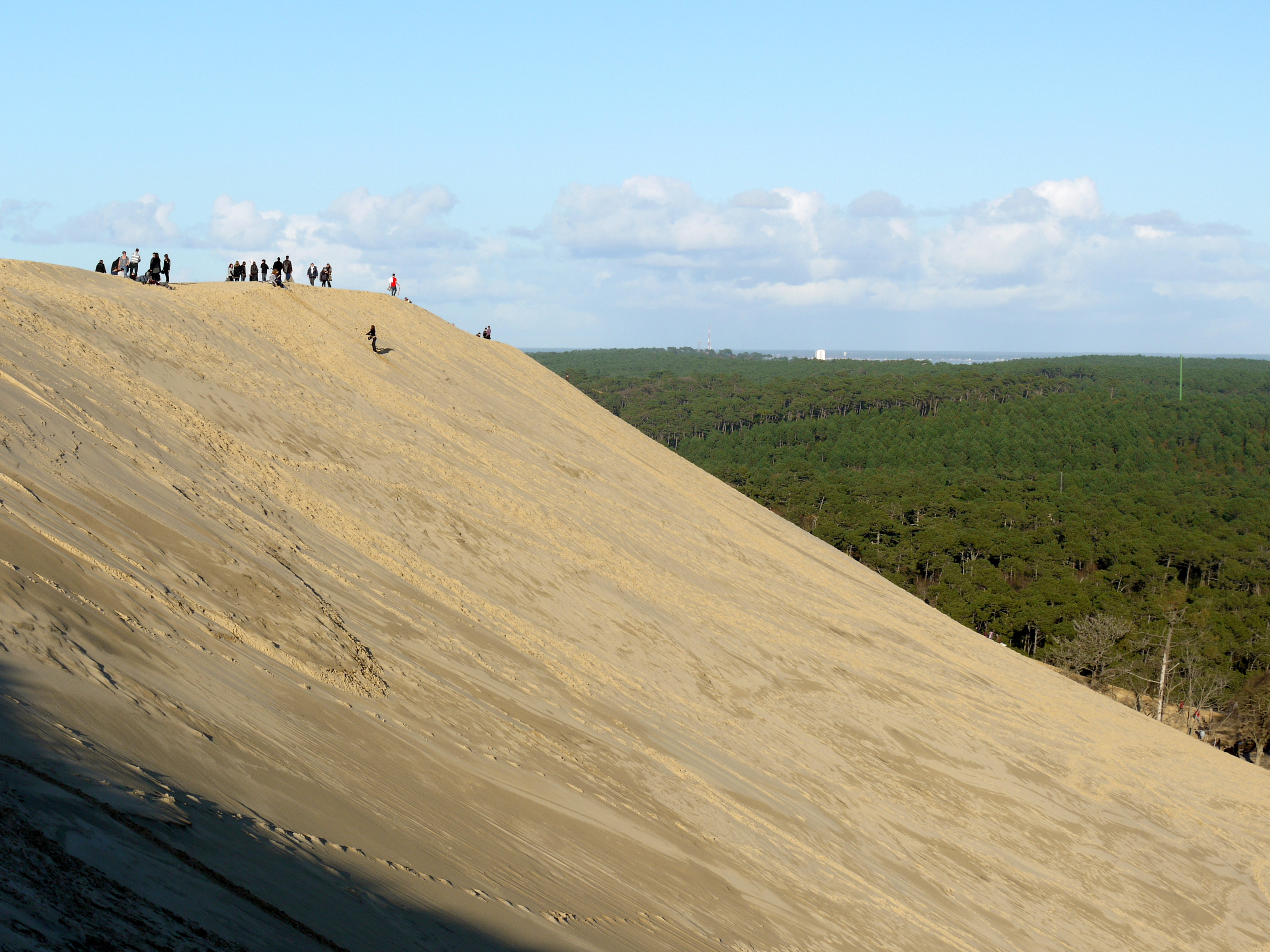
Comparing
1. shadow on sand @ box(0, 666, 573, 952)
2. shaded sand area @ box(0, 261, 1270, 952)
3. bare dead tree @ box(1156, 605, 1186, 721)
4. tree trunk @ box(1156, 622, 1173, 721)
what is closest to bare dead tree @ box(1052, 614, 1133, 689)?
bare dead tree @ box(1156, 605, 1186, 721)

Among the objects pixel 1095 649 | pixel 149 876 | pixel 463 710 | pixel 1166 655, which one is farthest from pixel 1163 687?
pixel 149 876

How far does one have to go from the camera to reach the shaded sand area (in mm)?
6453

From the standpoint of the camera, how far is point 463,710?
36.8 feet

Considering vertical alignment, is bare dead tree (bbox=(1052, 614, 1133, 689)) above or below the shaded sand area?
below

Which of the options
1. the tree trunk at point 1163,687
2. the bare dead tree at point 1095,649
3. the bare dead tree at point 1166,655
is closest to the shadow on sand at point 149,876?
the bare dead tree at point 1166,655

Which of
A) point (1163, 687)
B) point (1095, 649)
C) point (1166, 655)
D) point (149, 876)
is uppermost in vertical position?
point (149, 876)

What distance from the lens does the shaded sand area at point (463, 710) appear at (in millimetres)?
6453

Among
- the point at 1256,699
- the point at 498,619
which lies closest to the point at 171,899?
the point at 498,619

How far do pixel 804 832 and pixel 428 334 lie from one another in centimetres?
2287

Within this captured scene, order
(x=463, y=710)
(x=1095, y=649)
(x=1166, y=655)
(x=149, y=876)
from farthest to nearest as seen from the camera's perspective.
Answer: (x=1095, y=649) < (x=1166, y=655) < (x=463, y=710) < (x=149, y=876)

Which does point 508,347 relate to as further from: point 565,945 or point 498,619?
point 565,945

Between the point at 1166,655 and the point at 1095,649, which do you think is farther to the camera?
the point at 1095,649

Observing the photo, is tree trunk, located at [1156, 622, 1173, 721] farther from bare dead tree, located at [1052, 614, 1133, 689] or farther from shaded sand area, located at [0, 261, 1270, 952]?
shaded sand area, located at [0, 261, 1270, 952]

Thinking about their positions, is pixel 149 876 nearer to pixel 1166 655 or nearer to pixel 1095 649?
pixel 1166 655
